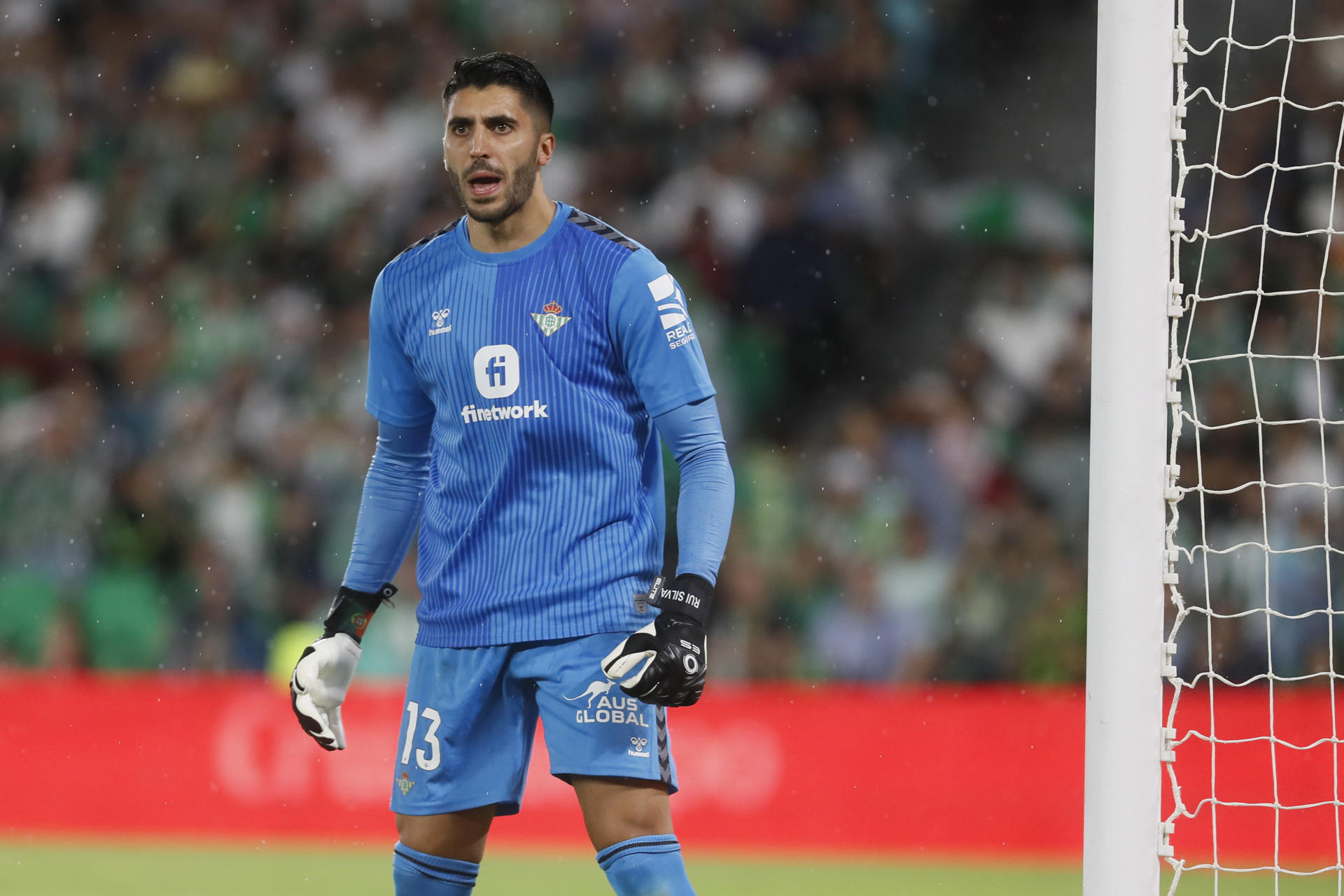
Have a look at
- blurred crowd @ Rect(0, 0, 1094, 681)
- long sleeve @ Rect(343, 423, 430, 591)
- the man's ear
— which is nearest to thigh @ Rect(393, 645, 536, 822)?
long sleeve @ Rect(343, 423, 430, 591)

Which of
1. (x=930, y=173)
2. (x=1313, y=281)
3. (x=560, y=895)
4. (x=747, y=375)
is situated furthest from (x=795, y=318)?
(x=560, y=895)

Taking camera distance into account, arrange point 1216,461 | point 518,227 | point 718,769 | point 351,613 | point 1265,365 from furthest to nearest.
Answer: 1. point 1216,461
2. point 1265,365
3. point 718,769
4. point 351,613
5. point 518,227

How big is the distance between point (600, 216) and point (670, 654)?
731 centimetres

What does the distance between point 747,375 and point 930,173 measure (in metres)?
1.81

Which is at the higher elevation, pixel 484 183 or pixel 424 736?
pixel 484 183

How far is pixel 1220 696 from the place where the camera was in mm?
7672

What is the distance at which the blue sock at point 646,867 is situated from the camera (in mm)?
3117

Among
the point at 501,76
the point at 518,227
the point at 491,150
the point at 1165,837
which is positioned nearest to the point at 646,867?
the point at 1165,837

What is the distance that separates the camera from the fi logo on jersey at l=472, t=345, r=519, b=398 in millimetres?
3340

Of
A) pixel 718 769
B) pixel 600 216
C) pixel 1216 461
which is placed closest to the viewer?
pixel 718 769

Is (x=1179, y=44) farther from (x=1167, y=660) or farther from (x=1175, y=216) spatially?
(x=1167, y=660)

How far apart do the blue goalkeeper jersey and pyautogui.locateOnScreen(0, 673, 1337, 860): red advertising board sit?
4.17 metres

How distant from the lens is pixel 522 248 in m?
3.45

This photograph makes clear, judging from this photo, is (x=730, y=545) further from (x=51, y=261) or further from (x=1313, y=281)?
(x=51, y=261)
